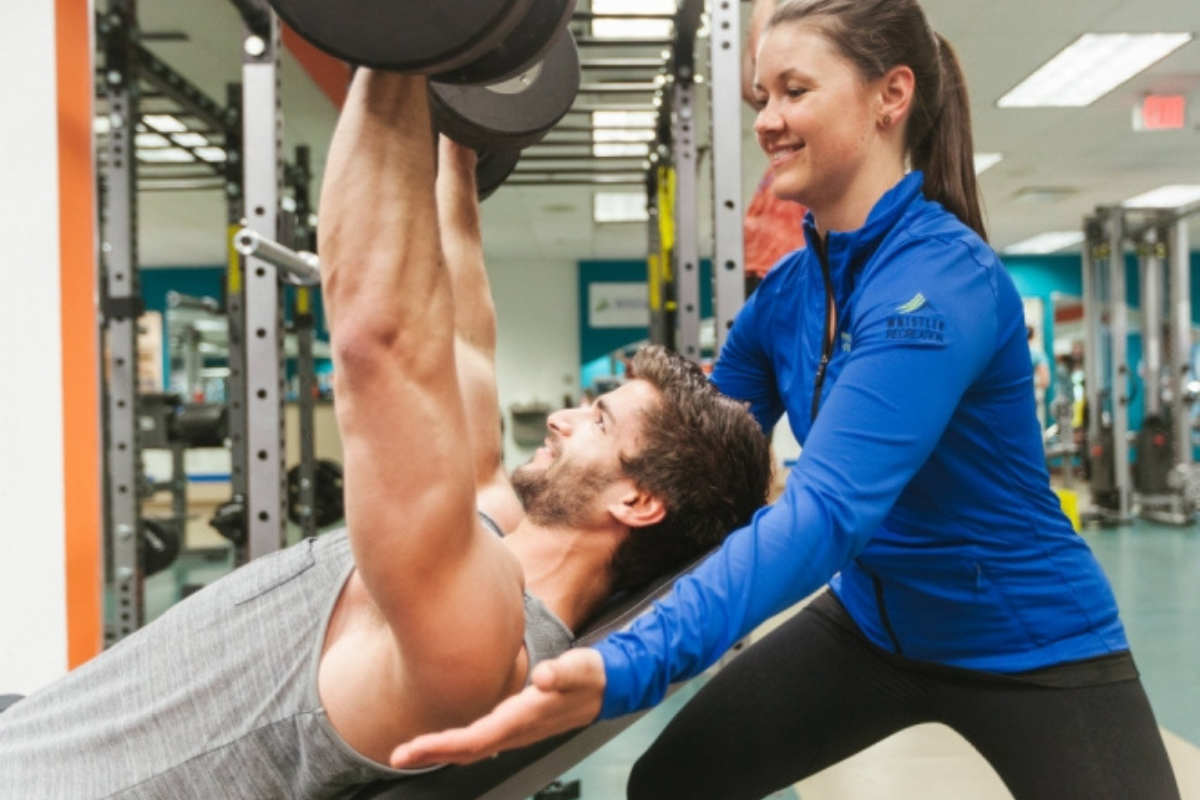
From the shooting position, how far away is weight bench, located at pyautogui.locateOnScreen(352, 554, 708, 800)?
997 mm

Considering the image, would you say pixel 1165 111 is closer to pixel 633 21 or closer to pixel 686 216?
pixel 633 21

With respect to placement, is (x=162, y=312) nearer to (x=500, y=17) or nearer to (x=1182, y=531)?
(x=1182, y=531)

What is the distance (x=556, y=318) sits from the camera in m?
12.1

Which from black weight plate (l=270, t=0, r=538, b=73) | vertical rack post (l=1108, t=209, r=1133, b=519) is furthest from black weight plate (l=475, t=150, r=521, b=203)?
vertical rack post (l=1108, t=209, r=1133, b=519)

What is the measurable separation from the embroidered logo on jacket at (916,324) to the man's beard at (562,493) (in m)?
0.47

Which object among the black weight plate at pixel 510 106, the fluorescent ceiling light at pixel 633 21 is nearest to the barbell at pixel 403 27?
the black weight plate at pixel 510 106

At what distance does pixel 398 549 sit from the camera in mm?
802

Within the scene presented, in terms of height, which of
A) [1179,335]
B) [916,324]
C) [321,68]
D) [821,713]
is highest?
[321,68]

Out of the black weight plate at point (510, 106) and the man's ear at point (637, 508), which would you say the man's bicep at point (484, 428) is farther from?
the black weight plate at point (510, 106)

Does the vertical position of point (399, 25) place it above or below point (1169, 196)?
below

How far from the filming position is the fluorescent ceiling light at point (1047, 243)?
11.3m

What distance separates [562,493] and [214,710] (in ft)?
1.59

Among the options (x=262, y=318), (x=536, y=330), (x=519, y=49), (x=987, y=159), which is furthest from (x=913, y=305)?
(x=536, y=330)

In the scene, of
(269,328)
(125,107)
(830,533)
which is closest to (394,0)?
(830,533)
